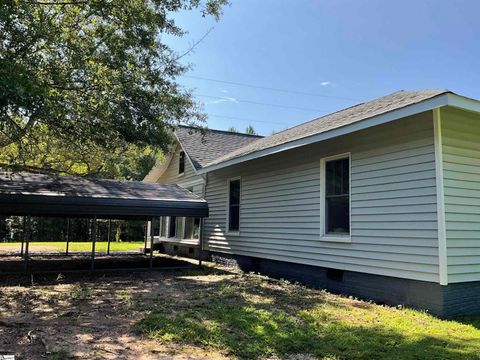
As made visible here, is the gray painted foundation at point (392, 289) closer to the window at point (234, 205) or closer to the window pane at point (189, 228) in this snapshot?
the window at point (234, 205)

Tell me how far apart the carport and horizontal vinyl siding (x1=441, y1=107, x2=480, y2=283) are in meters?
6.76

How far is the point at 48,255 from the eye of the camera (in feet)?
49.8

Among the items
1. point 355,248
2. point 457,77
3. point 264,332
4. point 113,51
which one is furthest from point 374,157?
point 457,77

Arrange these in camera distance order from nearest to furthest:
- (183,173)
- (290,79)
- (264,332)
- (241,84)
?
(264,332)
(183,173)
(290,79)
(241,84)

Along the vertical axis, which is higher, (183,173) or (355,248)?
(183,173)

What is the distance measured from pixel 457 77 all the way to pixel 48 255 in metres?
16.5

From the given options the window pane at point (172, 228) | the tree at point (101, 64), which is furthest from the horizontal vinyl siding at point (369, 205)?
the window pane at point (172, 228)

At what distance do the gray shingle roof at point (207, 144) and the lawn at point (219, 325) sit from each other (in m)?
7.02

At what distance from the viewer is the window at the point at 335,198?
793 centimetres

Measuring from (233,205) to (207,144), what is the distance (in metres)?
4.03

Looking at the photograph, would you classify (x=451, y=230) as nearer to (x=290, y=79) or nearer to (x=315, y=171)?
(x=315, y=171)

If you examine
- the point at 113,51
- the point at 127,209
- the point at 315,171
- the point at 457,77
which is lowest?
the point at 127,209

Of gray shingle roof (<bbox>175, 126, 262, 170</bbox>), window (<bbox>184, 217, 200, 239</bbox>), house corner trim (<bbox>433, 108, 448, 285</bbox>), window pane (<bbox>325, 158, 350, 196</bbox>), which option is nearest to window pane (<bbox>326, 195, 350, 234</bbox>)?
window pane (<bbox>325, 158, 350, 196</bbox>)

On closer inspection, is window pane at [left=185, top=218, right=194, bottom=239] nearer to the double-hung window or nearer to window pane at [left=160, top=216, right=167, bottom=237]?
window pane at [left=160, top=216, right=167, bottom=237]
